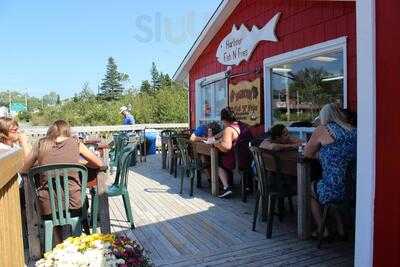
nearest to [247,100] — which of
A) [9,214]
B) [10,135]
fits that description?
[10,135]

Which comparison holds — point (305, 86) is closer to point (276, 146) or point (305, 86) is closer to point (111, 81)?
point (276, 146)

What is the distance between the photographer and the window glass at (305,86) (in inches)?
208

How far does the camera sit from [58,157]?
3639 millimetres

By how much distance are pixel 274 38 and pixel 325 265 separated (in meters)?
4.01

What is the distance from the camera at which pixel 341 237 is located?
12.8ft

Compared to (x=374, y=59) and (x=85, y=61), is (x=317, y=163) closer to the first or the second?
(x=374, y=59)

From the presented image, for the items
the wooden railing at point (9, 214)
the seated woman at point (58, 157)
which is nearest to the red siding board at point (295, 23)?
the seated woman at point (58, 157)

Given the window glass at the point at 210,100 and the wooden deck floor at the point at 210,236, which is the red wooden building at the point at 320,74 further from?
the wooden deck floor at the point at 210,236

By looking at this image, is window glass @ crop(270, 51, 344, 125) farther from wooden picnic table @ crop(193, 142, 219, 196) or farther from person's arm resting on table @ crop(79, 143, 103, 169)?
person's arm resting on table @ crop(79, 143, 103, 169)

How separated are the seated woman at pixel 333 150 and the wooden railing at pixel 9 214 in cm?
246

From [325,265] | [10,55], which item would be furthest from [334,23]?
[10,55]

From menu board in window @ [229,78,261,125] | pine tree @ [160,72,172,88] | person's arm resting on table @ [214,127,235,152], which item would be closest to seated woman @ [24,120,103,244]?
person's arm resting on table @ [214,127,235,152]

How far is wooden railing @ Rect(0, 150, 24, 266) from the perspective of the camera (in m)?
1.66

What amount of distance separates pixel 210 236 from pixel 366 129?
201 centimetres
